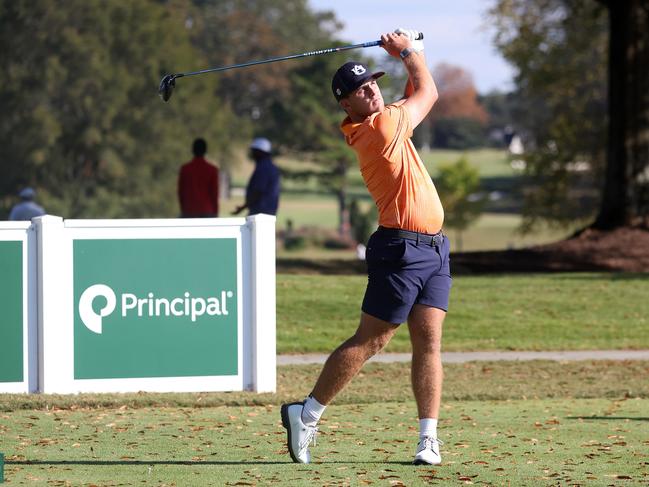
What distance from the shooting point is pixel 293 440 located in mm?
6332

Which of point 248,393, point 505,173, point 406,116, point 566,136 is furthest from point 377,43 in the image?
point 505,173

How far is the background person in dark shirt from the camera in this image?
14398 mm

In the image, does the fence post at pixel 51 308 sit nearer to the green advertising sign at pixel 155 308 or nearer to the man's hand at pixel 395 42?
the green advertising sign at pixel 155 308

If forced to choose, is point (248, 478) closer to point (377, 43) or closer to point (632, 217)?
point (377, 43)

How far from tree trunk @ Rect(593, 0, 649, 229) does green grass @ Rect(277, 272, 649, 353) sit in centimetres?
438

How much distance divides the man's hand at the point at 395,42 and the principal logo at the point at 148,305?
326 cm

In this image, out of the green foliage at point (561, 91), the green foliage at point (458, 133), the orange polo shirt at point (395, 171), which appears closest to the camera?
the orange polo shirt at point (395, 171)

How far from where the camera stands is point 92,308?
357 inches

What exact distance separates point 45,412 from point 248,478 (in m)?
2.86

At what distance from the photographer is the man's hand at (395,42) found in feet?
21.1

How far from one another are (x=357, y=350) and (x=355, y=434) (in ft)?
4.21

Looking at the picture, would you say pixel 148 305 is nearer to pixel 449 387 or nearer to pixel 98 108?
pixel 449 387

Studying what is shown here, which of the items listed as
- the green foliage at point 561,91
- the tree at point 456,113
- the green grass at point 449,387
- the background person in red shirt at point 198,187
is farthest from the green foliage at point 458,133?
the green grass at point 449,387

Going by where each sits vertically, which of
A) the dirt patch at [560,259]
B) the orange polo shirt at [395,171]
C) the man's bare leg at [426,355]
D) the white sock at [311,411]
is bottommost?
the white sock at [311,411]
